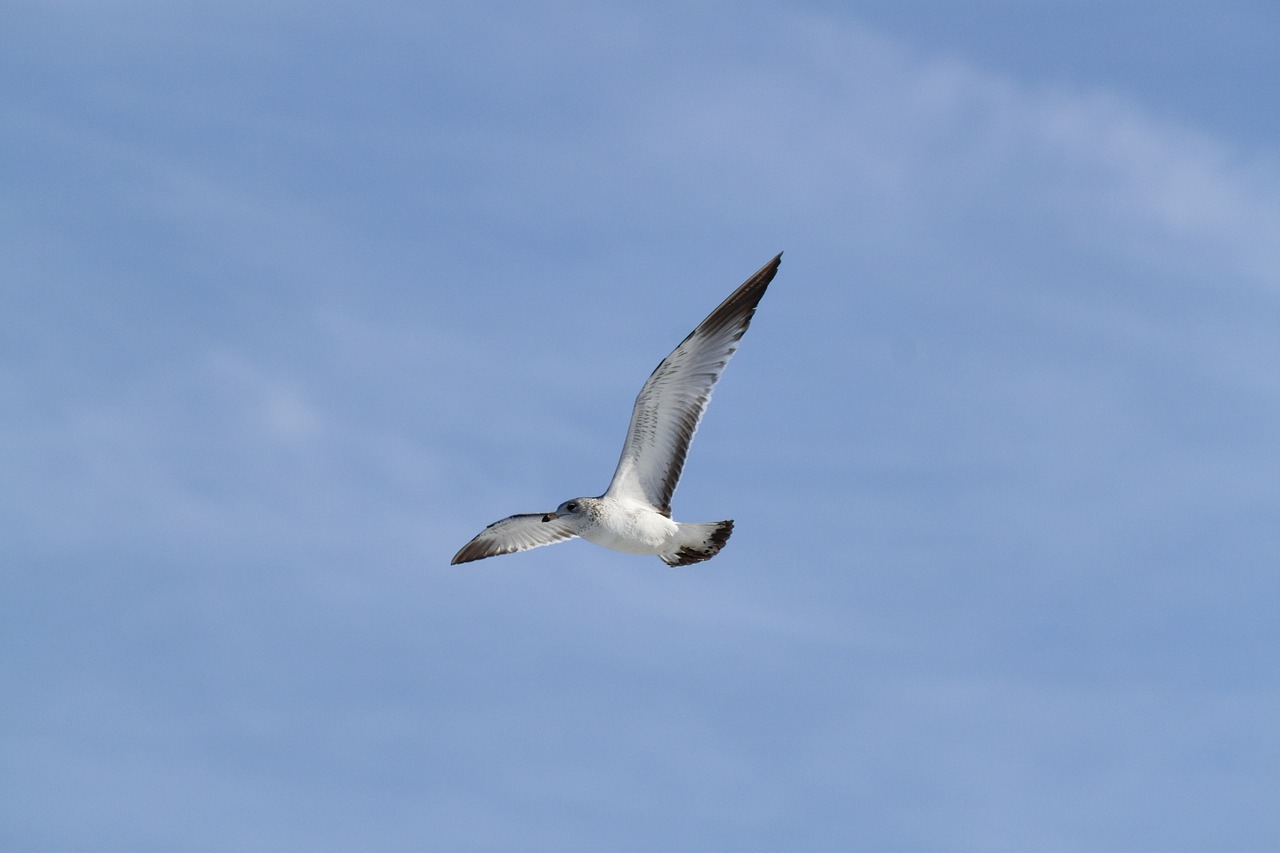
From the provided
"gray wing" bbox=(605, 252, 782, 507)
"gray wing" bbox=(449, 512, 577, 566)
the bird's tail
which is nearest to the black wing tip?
"gray wing" bbox=(449, 512, 577, 566)

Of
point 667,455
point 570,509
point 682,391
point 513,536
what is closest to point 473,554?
point 513,536

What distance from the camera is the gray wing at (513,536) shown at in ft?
85.0

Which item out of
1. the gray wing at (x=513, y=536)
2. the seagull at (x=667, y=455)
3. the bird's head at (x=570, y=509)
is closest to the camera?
the seagull at (x=667, y=455)

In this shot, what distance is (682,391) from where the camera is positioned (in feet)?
81.4

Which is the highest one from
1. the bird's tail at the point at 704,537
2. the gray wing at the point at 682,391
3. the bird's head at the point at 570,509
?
the gray wing at the point at 682,391


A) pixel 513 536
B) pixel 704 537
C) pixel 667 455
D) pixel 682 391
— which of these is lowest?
pixel 704 537

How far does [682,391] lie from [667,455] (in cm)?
112

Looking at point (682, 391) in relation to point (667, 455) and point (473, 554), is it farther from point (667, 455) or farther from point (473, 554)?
point (473, 554)

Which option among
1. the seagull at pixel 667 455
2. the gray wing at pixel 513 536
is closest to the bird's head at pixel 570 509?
the seagull at pixel 667 455

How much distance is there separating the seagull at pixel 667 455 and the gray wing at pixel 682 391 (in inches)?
0.7

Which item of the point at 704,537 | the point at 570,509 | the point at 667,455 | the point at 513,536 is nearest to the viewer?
the point at 704,537

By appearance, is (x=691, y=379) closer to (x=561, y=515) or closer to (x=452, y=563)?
(x=561, y=515)

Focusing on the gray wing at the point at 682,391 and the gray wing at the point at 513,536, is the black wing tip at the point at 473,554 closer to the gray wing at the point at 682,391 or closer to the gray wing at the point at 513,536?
the gray wing at the point at 513,536

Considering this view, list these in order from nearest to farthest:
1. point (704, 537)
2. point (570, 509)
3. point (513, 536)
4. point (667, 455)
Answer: point (704, 537) < point (570, 509) < point (667, 455) < point (513, 536)
